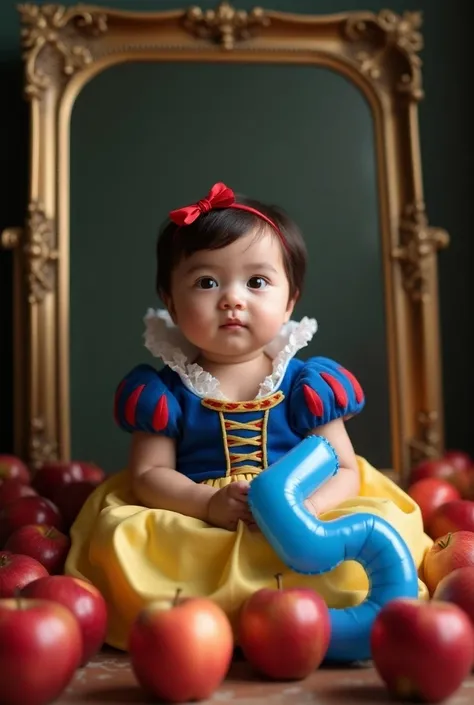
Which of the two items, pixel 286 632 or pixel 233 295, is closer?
pixel 286 632

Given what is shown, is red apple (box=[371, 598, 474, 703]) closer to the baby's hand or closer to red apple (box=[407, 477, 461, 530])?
the baby's hand

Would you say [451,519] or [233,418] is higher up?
[233,418]

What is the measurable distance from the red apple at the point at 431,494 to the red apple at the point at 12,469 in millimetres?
692

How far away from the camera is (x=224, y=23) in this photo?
185 cm

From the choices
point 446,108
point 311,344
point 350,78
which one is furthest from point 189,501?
point 446,108

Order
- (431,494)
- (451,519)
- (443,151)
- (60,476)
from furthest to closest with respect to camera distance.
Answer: (443,151) → (60,476) → (431,494) → (451,519)

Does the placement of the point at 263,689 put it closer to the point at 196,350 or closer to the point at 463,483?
the point at 196,350

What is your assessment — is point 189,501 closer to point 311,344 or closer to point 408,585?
point 408,585

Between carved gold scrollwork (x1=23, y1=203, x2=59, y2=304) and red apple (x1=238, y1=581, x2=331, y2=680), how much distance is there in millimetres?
1049

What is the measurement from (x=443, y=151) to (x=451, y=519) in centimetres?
102

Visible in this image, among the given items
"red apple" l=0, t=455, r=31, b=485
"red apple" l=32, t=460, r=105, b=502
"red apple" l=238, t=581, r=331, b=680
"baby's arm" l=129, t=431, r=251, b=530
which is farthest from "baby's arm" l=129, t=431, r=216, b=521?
"red apple" l=0, t=455, r=31, b=485

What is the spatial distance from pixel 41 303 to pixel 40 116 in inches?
15.5

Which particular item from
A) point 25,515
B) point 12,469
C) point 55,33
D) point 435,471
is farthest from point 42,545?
point 55,33

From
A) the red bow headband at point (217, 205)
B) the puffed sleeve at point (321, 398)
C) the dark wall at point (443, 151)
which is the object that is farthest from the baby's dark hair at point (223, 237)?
the dark wall at point (443, 151)
